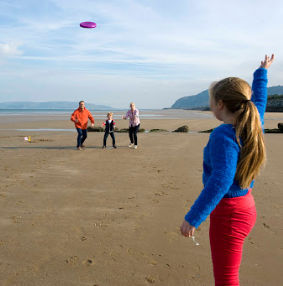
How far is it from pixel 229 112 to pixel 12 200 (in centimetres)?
468

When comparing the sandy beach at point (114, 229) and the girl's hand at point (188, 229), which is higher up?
the girl's hand at point (188, 229)

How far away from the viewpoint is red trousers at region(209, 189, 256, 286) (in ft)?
6.49

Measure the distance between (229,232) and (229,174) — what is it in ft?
1.42

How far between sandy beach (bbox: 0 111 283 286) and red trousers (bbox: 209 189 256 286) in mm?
1103

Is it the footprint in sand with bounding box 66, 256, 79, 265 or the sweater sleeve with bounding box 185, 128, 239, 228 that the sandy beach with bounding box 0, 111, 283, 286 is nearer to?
the footprint in sand with bounding box 66, 256, 79, 265

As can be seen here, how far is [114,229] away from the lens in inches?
167

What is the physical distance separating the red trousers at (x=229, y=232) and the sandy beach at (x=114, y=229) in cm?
110

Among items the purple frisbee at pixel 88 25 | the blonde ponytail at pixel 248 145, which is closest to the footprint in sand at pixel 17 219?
the blonde ponytail at pixel 248 145

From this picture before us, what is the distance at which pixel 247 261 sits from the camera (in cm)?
341

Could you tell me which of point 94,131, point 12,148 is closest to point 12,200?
point 12,148

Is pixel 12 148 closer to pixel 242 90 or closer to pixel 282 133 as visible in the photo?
pixel 242 90

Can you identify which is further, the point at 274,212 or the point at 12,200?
the point at 12,200

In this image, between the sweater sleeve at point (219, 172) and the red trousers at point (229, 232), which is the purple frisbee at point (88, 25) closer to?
the sweater sleeve at point (219, 172)

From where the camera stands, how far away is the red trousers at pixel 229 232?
1979 millimetres
